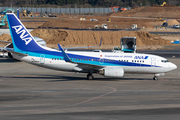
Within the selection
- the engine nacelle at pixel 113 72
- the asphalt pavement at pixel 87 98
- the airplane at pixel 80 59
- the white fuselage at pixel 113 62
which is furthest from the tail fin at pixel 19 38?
the engine nacelle at pixel 113 72

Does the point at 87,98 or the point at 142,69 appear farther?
the point at 142,69

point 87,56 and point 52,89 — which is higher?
point 87,56

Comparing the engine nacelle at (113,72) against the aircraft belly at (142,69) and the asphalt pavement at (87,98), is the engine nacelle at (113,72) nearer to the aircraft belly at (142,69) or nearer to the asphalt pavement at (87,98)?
the asphalt pavement at (87,98)

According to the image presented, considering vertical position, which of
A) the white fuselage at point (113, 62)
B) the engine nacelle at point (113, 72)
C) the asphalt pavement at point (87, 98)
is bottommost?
the asphalt pavement at point (87, 98)

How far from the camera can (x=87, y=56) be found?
40.0 metres

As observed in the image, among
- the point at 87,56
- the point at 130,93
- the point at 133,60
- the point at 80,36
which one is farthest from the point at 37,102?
the point at 80,36

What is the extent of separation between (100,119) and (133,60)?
65.5 feet

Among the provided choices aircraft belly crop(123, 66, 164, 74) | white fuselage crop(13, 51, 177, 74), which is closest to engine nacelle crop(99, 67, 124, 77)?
white fuselage crop(13, 51, 177, 74)

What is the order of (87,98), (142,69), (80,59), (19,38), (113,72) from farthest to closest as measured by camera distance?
(19,38) → (142,69) → (80,59) → (113,72) → (87,98)

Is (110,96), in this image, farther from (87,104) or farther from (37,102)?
(37,102)

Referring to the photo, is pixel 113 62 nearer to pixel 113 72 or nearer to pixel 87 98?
pixel 113 72

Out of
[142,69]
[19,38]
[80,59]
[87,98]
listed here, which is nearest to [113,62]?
[142,69]

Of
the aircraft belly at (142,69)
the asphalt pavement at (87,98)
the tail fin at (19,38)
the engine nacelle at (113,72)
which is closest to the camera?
the asphalt pavement at (87,98)

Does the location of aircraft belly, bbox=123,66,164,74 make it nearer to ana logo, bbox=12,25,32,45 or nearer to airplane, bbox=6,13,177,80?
airplane, bbox=6,13,177,80
